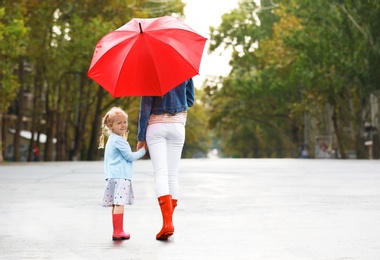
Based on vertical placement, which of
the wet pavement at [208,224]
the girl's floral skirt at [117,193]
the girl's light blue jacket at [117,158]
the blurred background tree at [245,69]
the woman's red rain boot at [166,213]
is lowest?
the wet pavement at [208,224]

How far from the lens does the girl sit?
769cm

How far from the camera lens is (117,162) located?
7789 millimetres

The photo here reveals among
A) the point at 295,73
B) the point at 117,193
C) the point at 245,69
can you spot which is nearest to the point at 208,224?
the point at 117,193

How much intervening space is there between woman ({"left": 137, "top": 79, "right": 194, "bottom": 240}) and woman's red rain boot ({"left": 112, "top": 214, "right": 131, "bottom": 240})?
0.30 m

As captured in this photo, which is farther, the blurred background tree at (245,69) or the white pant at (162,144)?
the blurred background tree at (245,69)

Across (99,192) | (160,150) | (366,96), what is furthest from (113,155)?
(366,96)

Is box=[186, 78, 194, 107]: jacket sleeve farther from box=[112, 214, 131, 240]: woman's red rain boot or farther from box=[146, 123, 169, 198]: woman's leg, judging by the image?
box=[112, 214, 131, 240]: woman's red rain boot

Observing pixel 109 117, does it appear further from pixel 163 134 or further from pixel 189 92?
pixel 189 92

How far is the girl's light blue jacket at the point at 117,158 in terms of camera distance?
7.71 metres

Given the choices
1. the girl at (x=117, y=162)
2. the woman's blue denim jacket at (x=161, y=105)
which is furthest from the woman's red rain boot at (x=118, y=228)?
the woman's blue denim jacket at (x=161, y=105)

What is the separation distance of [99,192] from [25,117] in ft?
224

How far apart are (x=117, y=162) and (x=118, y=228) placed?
0.60m

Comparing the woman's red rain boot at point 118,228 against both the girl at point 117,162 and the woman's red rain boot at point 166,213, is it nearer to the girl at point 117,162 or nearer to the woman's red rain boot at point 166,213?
the girl at point 117,162

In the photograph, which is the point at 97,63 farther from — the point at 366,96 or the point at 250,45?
the point at 250,45
